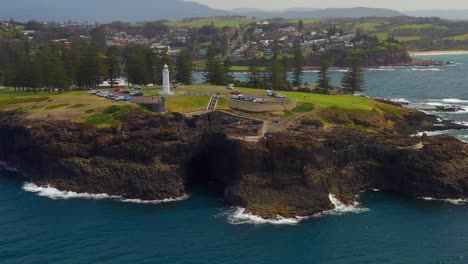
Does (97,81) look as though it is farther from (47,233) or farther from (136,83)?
(47,233)

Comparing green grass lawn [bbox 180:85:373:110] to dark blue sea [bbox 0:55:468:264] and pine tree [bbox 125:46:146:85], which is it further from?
dark blue sea [bbox 0:55:468:264]

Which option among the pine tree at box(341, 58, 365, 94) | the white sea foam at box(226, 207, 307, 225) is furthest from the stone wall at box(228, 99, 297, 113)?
the pine tree at box(341, 58, 365, 94)

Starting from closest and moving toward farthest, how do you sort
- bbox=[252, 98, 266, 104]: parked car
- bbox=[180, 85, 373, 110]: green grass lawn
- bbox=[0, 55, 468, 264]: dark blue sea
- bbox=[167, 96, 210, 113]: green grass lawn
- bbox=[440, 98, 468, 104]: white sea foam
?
bbox=[0, 55, 468, 264]: dark blue sea, bbox=[252, 98, 266, 104]: parked car, bbox=[167, 96, 210, 113]: green grass lawn, bbox=[180, 85, 373, 110]: green grass lawn, bbox=[440, 98, 468, 104]: white sea foam

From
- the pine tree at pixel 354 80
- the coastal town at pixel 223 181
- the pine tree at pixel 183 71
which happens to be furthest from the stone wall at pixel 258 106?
the pine tree at pixel 354 80

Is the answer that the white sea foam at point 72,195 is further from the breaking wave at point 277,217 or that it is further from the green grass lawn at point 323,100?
the green grass lawn at point 323,100

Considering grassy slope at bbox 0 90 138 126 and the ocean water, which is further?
the ocean water

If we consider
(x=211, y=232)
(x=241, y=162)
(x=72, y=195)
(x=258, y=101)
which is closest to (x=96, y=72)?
(x=258, y=101)

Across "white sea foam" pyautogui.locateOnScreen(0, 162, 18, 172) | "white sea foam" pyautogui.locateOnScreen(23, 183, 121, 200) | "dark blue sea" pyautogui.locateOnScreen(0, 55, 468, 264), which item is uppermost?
"white sea foam" pyautogui.locateOnScreen(23, 183, 121, 200)

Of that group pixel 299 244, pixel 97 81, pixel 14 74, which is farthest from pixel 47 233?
pixel 14 74
